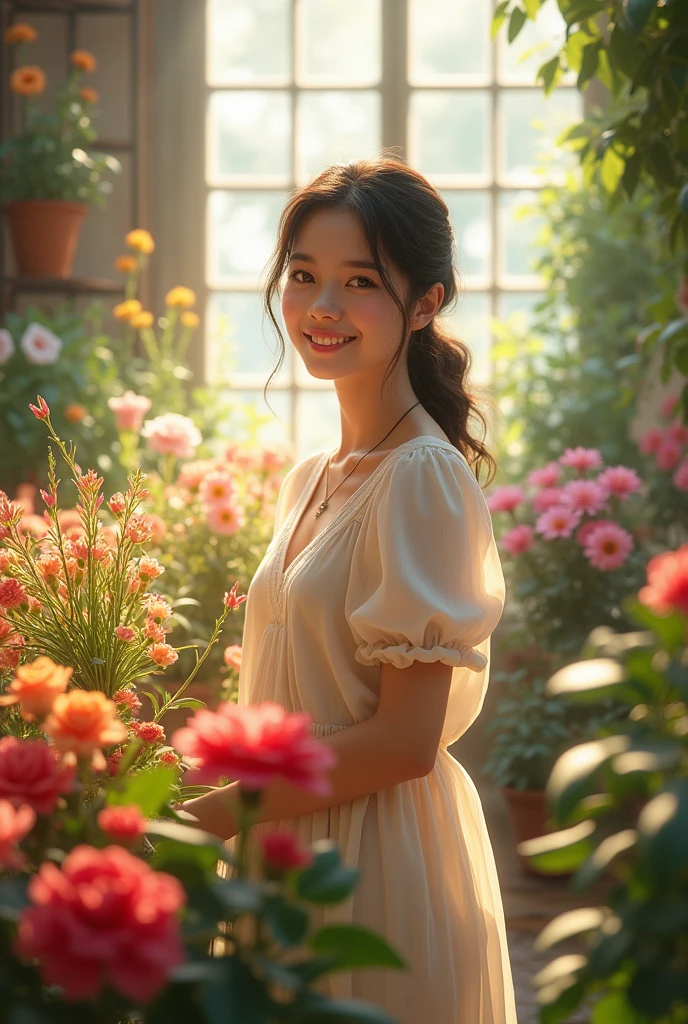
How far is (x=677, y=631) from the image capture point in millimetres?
550

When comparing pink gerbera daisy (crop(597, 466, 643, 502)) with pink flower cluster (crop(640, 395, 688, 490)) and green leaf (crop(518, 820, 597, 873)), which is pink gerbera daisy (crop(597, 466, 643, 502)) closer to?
pink flower cluster (crop(640, 395, 688, 490))

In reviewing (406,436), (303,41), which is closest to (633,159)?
(406,436)

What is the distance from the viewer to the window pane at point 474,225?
3.51m

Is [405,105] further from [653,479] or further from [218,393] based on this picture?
[653,479]

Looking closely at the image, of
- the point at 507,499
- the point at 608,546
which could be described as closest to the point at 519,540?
the point at 507,499

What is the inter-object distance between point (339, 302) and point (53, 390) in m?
1.75

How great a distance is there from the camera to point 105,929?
1.60 ft

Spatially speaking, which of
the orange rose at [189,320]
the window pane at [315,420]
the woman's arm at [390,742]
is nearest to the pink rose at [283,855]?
the woman's arm at [390,742]

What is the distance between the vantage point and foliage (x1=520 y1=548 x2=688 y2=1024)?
1.68 feet

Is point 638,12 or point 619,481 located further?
point 619,481

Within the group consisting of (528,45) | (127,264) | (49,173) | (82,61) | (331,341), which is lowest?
(331,341)

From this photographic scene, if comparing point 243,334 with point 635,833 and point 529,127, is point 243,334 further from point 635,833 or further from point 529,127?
point 635,833

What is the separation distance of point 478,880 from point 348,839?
19 cm

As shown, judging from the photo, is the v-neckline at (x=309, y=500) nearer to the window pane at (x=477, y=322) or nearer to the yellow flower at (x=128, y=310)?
the yellow flower at (x=128, y=310)
